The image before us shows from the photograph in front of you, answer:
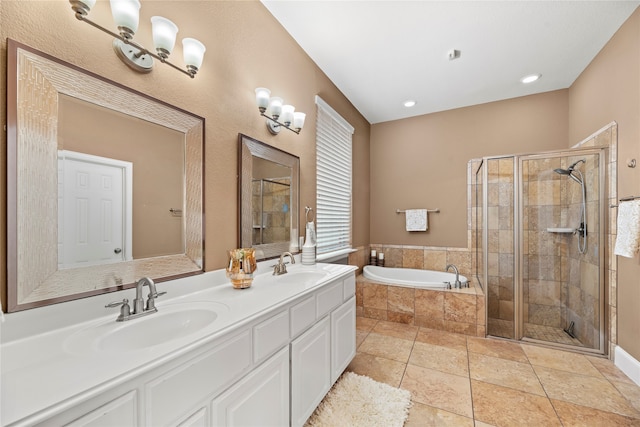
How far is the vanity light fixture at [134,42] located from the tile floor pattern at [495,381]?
90.6 inches

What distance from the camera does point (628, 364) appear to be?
2023 mm

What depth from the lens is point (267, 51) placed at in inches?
79.7

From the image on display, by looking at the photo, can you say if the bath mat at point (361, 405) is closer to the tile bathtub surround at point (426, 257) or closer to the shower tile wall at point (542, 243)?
the shower tile wall at point (542, 243)

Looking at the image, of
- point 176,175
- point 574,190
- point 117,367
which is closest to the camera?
point 117,367

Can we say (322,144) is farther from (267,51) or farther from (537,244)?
(537,244)

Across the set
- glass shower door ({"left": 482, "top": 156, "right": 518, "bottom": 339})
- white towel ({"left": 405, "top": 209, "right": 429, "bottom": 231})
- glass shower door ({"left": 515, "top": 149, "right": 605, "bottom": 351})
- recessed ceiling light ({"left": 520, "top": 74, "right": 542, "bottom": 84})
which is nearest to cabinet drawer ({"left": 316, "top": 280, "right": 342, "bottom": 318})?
glass shower door ({"left": 482, "top": 156, "right": 518, "bottom": 339})

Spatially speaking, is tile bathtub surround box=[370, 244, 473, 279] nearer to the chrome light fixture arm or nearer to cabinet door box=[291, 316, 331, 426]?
cabinet door box=[291, 316, 331, 426]

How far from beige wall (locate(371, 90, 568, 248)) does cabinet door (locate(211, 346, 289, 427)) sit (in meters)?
3.00

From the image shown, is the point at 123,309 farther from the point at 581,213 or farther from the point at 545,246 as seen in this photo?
the point at 581,213

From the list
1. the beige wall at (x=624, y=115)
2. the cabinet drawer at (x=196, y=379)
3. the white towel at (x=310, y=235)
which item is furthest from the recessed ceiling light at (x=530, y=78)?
the cabinet drawer at (x=196, y=379)

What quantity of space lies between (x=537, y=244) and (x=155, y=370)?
328 centimetres

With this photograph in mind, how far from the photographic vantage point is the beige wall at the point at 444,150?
3260 mm

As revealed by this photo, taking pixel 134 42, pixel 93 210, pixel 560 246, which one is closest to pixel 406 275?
pixel 560 246

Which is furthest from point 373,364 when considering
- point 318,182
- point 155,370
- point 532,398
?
point 155,370
